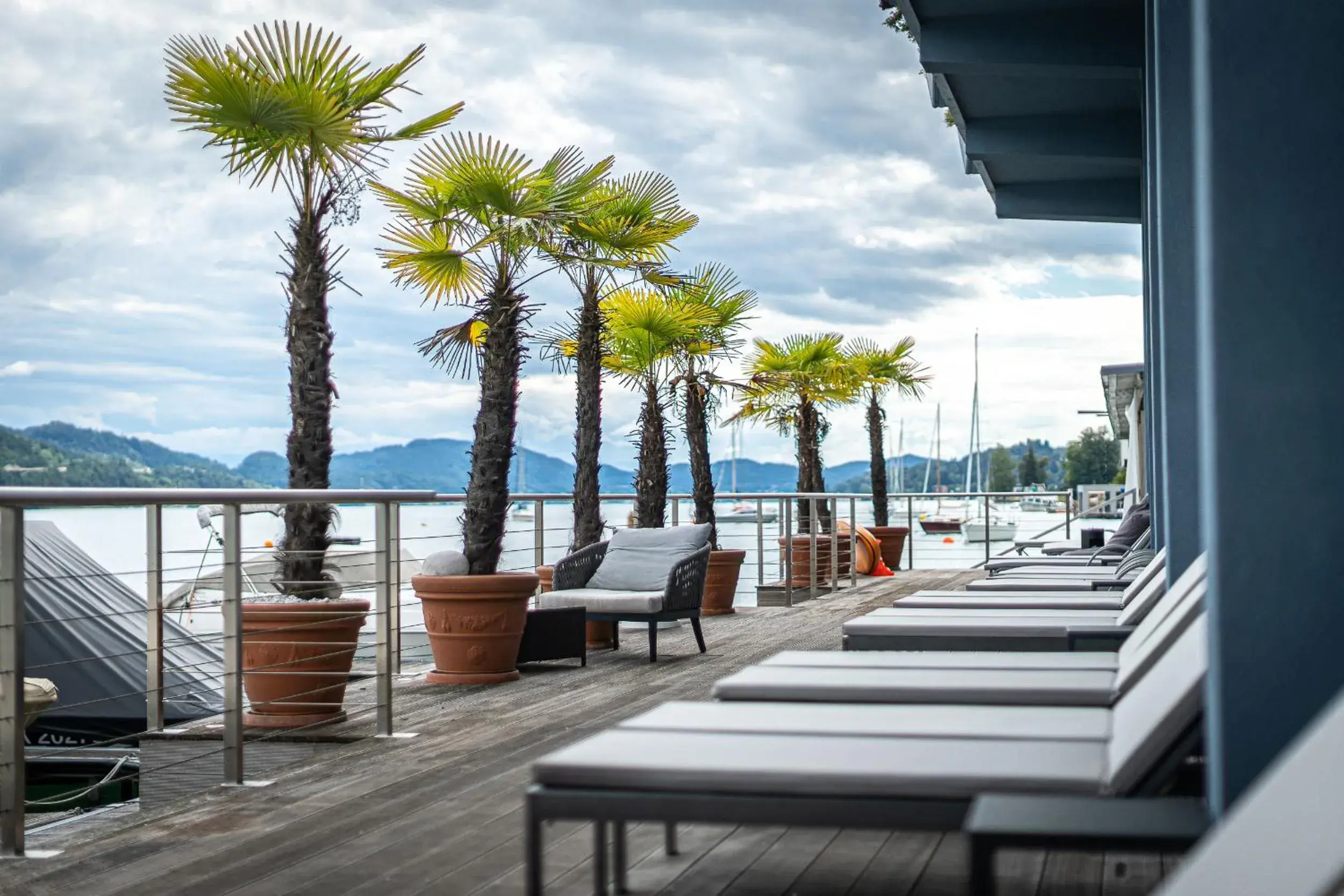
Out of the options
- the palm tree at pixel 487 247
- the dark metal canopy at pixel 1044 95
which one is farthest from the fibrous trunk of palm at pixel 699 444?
the palm tree at pixel 487 247

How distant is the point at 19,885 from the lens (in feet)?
8.96

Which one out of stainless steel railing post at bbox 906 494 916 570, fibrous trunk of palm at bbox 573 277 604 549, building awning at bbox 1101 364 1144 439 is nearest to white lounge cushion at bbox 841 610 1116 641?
fibrous trunk of palm at bbox 573 277 604 549

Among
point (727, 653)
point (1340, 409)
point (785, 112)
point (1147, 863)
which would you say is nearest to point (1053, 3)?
point (727, 653)

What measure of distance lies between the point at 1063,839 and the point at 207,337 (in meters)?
52.8

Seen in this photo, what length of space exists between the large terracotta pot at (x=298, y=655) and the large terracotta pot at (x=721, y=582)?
4.76m

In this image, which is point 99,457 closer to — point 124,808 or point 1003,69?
point 124,808

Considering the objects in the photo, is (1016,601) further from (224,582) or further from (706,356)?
(706,356)

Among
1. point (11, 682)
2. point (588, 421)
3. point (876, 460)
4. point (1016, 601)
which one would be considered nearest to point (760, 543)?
point (588, 421)

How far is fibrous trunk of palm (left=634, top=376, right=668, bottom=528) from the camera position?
8.98 m

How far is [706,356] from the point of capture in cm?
995

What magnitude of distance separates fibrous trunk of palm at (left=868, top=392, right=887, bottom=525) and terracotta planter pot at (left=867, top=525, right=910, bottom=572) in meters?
0.96

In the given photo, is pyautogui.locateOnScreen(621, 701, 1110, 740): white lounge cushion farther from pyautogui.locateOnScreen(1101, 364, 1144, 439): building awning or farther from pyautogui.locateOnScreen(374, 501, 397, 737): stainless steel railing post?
pyautogui.locateOnScreen(1101, 364, 1144, 439): building awning

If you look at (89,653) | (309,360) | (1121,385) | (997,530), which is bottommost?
(89,653)

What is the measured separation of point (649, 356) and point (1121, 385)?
8.37m
